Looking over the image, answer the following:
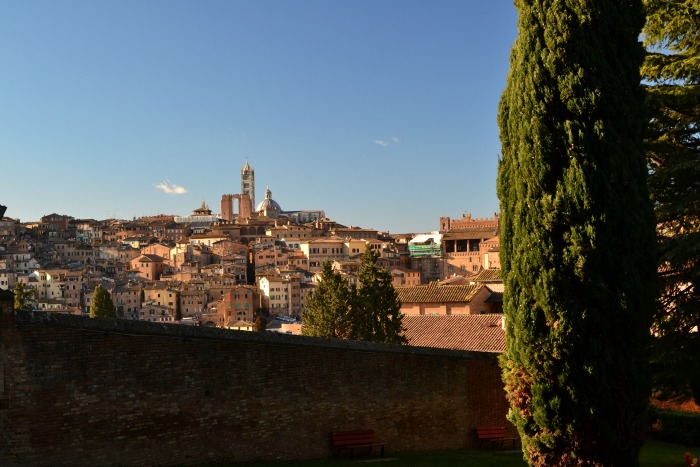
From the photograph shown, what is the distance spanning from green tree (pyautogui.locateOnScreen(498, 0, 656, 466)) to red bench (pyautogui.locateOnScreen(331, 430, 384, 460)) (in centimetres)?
244

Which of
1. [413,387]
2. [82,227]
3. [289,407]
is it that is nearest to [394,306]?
[413,387]

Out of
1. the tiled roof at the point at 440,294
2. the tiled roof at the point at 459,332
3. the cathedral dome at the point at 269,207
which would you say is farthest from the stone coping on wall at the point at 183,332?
the cathedral dome at the point at 269,207

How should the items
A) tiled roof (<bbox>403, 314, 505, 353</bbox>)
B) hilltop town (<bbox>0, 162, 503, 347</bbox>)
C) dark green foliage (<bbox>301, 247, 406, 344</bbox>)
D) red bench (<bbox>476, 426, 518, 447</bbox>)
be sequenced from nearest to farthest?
red bench (<bbox>476, 426, 518, 447</bbox>) → tiled roof (<bbox>403, 314, 505, 353</bbox>) → dark green foliage (<bbox>301, 247, 406, 344</bbox>) → hilltop town (<bbox>0, 162, 503, 347</bbox>)

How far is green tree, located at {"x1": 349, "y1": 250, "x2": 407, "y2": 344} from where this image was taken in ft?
78.8

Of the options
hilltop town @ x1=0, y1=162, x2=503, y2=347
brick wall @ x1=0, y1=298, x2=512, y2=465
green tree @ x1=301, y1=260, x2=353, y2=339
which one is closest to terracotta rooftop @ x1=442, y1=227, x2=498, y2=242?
hilltop town @ x1=0, y1=162, x2=503, y2=347

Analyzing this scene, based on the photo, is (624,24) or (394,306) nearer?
(624,24)

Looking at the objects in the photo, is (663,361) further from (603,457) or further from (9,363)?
(9,363)

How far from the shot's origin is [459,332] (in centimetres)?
2239

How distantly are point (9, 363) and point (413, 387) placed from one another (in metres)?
5.52

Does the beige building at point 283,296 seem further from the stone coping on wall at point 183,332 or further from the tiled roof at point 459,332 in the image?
the stone coping on wall at point 183,332

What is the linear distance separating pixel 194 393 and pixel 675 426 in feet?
30.3

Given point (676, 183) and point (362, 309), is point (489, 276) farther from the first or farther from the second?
point (676, 183)

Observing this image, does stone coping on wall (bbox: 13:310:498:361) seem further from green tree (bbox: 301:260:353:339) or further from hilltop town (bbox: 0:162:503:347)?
hilltop town (bbox: 0:162:503:347)

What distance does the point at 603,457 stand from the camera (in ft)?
28.8
